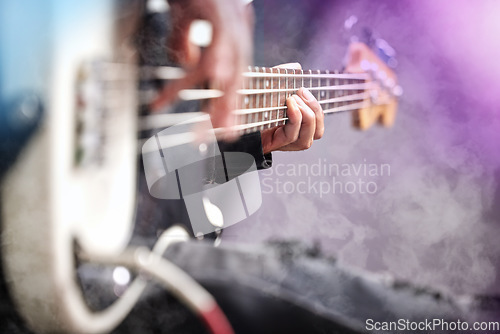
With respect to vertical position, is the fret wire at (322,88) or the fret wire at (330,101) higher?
the fret wire at (322,88)

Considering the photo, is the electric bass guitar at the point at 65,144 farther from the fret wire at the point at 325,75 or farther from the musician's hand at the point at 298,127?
the musician's hand at the point at 298,127

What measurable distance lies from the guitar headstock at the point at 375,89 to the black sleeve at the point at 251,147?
0.26m

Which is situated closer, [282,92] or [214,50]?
[214,50]

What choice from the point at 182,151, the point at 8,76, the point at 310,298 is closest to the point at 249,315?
the point at 310,298

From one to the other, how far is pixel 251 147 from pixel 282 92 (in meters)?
0.11

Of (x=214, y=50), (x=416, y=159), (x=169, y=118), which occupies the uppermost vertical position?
(x=214, y=50)

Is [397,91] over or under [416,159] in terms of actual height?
over

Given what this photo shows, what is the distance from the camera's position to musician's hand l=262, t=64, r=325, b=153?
3.21 feet

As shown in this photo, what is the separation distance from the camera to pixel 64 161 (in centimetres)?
70

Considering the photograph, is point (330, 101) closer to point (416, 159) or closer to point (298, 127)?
point (298, 127)

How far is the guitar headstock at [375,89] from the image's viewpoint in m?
1.13

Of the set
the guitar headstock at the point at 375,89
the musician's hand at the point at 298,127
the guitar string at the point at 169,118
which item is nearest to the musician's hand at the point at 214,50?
the guitar string at the point at 169,118

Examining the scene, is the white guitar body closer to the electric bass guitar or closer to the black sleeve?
the electric bass guitar

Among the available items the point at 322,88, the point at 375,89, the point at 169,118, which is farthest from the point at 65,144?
the point at 375,89
